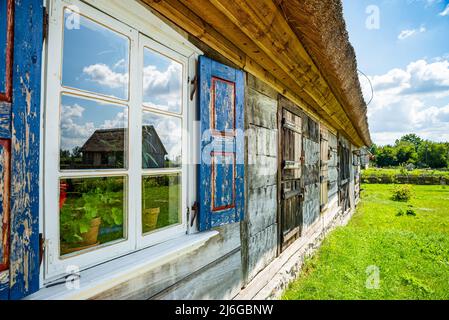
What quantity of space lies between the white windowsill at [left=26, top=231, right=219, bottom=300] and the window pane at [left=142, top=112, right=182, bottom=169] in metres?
0.52

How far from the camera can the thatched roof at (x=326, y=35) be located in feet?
6.03

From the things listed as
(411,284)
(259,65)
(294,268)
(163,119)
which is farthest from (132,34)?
(411,284)

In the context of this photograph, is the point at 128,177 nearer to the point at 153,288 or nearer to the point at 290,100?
the point at 153,288

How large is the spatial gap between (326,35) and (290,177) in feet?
6.55

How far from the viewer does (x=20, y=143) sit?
1.00 meters

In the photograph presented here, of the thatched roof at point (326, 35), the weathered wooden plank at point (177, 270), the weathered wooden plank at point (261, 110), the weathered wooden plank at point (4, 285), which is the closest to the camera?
the weathered wooden plank at point (4, 285)

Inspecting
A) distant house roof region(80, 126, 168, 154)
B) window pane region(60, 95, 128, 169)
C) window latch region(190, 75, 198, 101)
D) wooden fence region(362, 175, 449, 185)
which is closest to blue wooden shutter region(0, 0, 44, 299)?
window pane region(60, 95, 128, 169)

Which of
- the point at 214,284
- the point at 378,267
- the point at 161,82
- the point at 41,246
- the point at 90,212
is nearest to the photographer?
the point at 41,246

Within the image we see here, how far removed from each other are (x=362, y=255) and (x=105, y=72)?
4.94m

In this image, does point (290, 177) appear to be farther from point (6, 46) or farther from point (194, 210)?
point (6, 46)

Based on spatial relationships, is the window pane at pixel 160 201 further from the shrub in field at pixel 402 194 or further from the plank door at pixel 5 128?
the shrub in field at pixel 402 194

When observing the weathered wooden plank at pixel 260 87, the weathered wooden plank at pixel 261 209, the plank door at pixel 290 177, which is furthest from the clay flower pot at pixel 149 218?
the plank door at pixel 290 177

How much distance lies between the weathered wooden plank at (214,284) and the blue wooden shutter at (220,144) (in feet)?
1.16

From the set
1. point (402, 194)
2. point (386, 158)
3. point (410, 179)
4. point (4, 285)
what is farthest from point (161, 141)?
point (386, 158)
